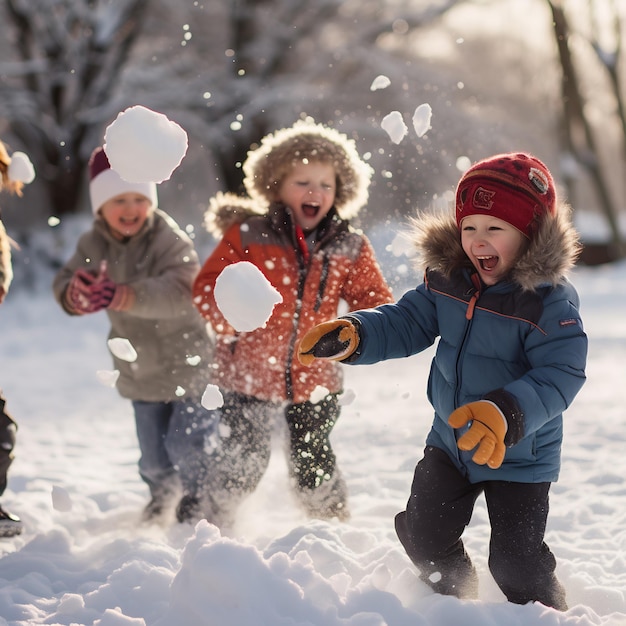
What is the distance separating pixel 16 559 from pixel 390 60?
12464 millimetres

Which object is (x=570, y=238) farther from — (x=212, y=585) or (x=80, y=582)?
(x=80, y=582)

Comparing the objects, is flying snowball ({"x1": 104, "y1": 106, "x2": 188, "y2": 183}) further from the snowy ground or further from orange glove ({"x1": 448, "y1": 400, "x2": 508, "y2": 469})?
orange glove ({"x1": 448, "y1": 400, "x2": 508, "y2": 469})

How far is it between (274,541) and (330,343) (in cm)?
91

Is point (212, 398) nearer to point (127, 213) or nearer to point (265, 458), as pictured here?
point (265, 458)

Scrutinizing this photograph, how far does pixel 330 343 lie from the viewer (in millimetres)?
2656

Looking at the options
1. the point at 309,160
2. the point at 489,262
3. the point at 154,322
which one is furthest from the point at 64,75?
the point at 489,262

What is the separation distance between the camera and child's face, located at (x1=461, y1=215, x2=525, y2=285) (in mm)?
2537

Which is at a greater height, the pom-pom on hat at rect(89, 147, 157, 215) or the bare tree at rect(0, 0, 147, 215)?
the bare tree at rect(0, 0, 147, 215)

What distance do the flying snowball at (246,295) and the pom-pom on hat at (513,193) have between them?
76cm

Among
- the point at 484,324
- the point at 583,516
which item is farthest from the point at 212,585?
the point at 583,516

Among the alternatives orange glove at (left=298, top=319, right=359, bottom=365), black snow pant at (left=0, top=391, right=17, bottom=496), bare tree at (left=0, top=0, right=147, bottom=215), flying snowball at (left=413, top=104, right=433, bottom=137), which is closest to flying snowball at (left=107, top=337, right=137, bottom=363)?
black snow pant at (left=0, top=391, right=17, bottom=496)

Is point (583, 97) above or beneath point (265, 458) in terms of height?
above

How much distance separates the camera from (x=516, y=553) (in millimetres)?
2512

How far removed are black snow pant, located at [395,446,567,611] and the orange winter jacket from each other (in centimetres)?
79
